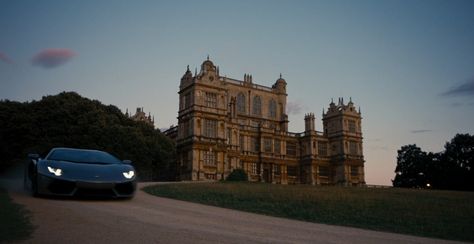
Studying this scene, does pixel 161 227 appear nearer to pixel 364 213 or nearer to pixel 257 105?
pixel 364 213

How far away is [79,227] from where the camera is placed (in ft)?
25.6

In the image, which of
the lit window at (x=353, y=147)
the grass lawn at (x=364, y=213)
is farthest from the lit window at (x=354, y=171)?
the grass lawn at (x=364, y=213)

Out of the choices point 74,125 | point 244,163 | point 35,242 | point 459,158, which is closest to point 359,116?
point 459,158

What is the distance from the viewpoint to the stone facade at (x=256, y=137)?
52.1 meters

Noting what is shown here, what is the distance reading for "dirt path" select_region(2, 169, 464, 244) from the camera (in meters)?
7.27

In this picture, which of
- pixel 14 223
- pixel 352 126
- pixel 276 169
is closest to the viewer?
pixel 14 223

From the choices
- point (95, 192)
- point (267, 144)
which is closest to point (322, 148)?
point (267, 144)

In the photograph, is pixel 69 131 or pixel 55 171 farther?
pixel 69 131

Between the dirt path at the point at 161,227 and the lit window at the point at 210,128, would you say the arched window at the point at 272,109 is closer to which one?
the lit window at the point at 210,128

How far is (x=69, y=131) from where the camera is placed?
35.1 metres

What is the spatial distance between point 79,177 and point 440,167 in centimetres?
6032

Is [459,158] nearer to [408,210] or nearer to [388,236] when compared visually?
[408,210]

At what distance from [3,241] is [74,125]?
30571 mm

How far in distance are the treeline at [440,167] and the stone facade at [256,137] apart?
653cm
